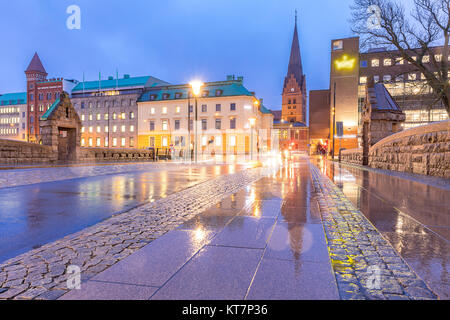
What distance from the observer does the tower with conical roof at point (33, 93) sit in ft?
236

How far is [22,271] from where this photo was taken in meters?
2.47

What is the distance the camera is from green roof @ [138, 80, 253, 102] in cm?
5638

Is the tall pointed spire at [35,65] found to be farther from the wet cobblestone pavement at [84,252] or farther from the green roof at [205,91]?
the wet cobblestone pavement at [84,252]

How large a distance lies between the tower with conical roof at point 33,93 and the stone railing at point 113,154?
5617 cm

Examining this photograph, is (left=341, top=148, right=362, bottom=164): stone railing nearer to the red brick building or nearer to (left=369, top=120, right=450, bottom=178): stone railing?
(left=369, top=120, right=450, bottom=178): stone railing

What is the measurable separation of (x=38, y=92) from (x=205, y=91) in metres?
45.3

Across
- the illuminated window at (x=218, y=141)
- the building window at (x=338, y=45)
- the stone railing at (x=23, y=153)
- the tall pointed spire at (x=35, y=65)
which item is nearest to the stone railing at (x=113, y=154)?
the stone railing at (x=23, y=153)

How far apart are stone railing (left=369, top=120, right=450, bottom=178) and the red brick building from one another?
2955 inches

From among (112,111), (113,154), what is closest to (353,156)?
(113,154)

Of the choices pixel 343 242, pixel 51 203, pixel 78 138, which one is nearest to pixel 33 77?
pixel 78 138

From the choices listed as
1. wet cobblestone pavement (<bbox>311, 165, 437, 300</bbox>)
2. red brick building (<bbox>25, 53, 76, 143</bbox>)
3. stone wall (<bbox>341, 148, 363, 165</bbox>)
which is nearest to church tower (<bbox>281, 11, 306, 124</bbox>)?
red brick building (<bbox>25, 53, 76, 143</bbox>)
